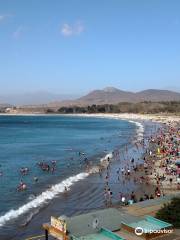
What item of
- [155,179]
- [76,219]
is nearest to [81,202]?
[155,179]

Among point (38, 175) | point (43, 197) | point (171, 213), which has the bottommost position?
point (43, 197)

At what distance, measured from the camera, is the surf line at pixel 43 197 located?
104 feet

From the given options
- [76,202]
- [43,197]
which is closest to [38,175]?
[43,197]

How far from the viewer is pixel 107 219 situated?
1984 cm

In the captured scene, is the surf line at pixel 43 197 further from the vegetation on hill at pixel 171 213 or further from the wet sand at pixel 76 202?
the vegetation on hill at pixel 171 213

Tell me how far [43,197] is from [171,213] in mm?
19496

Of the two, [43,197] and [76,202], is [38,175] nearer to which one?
[43,197]

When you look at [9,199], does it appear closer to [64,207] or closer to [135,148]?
[64,207]

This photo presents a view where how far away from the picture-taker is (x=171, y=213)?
19922 millimetres

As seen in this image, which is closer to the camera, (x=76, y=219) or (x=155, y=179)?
(x=76, y=219)

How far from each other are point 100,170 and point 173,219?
31.3 metres

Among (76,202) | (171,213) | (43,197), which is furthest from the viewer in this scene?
(43,197)

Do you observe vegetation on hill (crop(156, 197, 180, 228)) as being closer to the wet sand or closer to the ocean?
the wet sand

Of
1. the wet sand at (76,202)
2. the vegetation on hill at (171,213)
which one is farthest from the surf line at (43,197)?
the vegetation on hill at (171,213)
